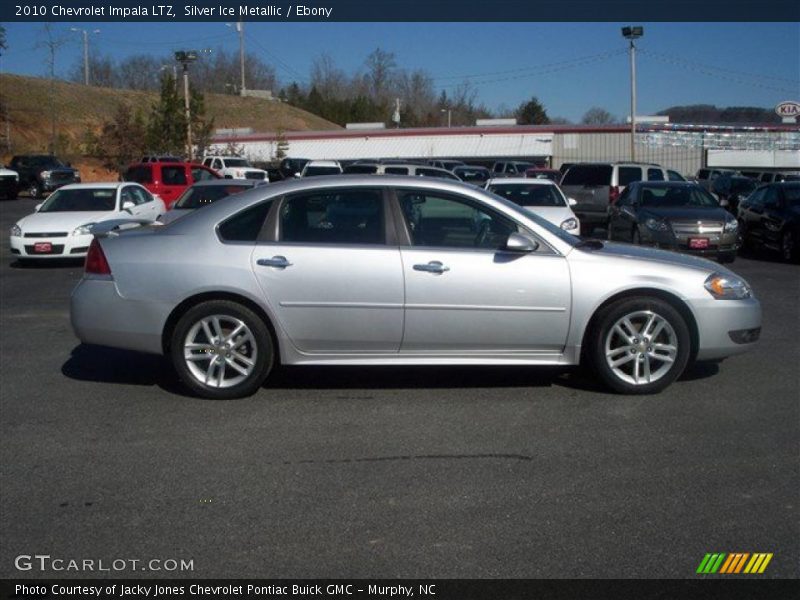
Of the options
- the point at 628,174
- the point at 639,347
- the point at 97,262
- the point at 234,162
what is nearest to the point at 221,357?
the point at 97,262

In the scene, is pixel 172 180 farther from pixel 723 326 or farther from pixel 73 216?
pixel 723 326

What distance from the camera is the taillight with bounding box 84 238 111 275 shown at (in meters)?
7.03

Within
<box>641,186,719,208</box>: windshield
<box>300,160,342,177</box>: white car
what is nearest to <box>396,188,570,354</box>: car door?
<box>641,186,719,208</box>: windshield

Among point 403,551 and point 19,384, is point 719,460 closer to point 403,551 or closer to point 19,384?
point 403,551

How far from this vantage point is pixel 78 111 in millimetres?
74562

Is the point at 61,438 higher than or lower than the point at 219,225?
lower

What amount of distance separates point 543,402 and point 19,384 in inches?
166

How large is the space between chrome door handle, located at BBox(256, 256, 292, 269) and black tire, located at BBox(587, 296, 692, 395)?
232 cm

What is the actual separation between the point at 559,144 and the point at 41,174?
31945 millimetres

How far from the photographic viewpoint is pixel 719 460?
18.1 ft

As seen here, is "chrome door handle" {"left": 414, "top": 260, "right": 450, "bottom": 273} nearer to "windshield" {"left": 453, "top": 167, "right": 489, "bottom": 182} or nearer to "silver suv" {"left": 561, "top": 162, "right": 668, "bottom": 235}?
"silver suv" {"left": 561, "top": 162, "right": 668, "bottom": 235}

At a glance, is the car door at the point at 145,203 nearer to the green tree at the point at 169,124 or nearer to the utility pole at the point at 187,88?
the utility pole at the point at 187,88

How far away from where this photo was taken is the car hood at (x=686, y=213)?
51.6 ft

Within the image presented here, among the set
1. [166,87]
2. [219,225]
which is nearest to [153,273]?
[219,225]
